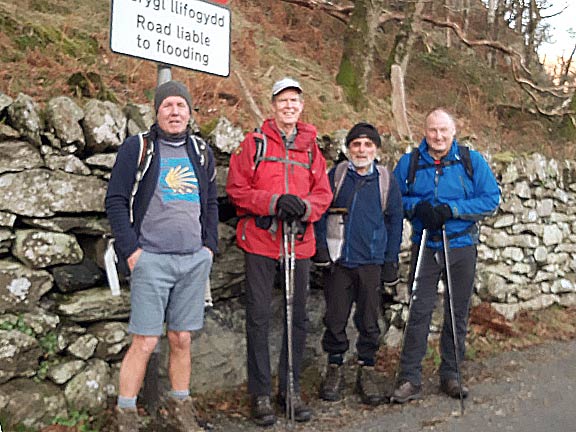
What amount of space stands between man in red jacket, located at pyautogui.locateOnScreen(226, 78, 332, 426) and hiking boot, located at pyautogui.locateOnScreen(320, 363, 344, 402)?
1.47ft

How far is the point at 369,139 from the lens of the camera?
4949 millimetres

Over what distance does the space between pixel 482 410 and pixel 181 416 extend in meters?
2.43

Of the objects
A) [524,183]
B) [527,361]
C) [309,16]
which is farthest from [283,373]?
[309,16]

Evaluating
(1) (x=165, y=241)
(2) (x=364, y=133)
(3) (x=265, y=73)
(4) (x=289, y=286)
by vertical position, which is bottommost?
(4) (x=289, y=286)

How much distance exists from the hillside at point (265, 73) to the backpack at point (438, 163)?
5.84 ft

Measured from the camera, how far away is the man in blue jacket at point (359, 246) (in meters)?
4.93

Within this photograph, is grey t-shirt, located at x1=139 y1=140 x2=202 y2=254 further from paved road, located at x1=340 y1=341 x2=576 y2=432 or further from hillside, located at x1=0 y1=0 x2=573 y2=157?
paved road, located at x1=340 y1=341 x2=576 y2=432

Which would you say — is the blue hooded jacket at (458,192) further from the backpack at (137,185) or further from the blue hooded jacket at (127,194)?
the blue hooded jacket at (127,194)

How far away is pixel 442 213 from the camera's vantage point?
196 inches

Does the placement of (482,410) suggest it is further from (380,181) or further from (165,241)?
(165,241)

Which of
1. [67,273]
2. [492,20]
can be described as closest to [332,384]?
[67,273]

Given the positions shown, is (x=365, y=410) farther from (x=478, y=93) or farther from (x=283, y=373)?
(x=478, y=93)

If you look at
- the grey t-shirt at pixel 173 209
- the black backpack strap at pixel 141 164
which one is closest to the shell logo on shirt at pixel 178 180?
the grey t-shirt at pixel 173 209

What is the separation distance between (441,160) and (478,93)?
11.9 metres
